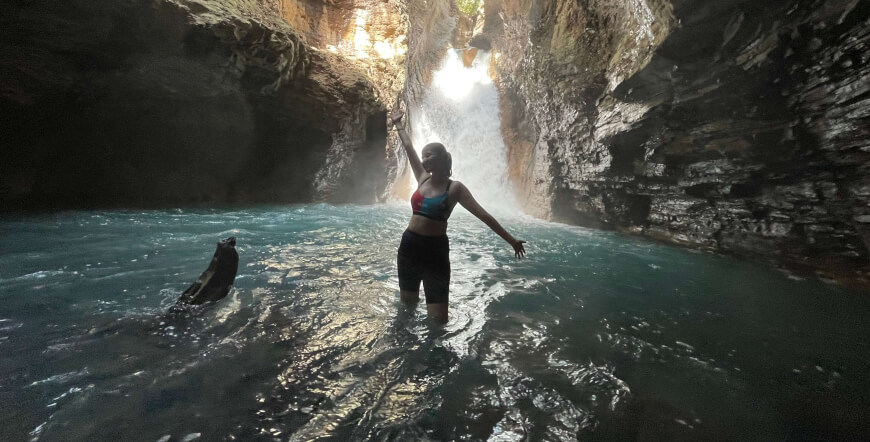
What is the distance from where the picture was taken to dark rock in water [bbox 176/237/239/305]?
8.98 ft

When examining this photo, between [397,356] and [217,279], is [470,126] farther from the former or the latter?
[397,356]

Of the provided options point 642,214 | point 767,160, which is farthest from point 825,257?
point 642,214

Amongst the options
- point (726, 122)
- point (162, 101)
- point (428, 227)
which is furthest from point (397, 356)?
point (162, 101)

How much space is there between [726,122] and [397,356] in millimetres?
7566

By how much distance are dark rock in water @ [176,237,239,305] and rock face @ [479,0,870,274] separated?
765 cm

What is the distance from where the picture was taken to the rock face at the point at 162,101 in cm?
680

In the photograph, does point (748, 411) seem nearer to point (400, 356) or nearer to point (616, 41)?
point (400, 356)

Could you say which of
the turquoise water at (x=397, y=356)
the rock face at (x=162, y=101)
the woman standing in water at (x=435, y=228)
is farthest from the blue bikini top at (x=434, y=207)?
the rock face at (x=162, y=101)

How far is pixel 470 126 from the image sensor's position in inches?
966

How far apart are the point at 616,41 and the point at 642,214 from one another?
15.2 feet

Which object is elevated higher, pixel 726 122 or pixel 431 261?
pixel 726 122

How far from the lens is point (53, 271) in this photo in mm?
3371

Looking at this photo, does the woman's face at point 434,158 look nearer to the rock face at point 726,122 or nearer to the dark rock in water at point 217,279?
the dark rock in water at point 217,279

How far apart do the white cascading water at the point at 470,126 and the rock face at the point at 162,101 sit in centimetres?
1085
